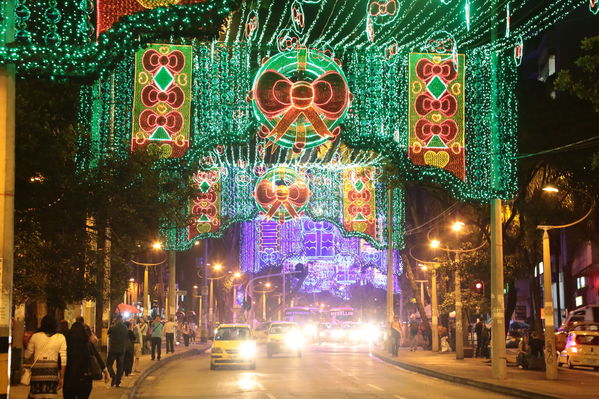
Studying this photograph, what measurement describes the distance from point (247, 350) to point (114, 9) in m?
19.9

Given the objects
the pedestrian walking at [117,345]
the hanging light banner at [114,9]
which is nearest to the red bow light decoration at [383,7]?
the hanging light banner at [114,9]

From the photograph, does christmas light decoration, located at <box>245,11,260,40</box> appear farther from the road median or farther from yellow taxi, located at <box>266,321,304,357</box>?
yellow taxi, located at <box>266,321,304,357</box>

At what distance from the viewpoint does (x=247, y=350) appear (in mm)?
34875

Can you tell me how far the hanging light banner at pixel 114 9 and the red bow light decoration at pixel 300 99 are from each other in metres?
7.36

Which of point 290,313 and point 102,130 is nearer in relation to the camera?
point 102,130

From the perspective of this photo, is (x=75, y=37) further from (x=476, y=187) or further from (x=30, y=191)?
(x=476, y=187)

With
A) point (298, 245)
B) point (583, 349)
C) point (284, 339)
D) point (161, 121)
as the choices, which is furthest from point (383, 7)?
point (298, 245)

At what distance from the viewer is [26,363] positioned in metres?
14.4

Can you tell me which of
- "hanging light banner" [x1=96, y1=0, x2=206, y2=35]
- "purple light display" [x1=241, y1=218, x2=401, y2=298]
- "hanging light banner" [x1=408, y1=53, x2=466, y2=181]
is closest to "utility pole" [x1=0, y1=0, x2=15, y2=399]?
"hanging light banner" [x1=96, y1=0, x2=206, y2=35]

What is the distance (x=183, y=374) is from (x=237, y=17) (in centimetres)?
1384

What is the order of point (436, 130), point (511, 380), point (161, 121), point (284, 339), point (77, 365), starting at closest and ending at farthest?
point (77, 365), point (161, 121), point (436, 130), point (511, 380), point (284, 339)

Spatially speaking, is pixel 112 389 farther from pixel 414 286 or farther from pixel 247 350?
pixel 414 286

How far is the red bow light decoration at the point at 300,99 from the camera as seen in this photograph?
2409 centimetres

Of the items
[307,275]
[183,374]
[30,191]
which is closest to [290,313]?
[307,275]
